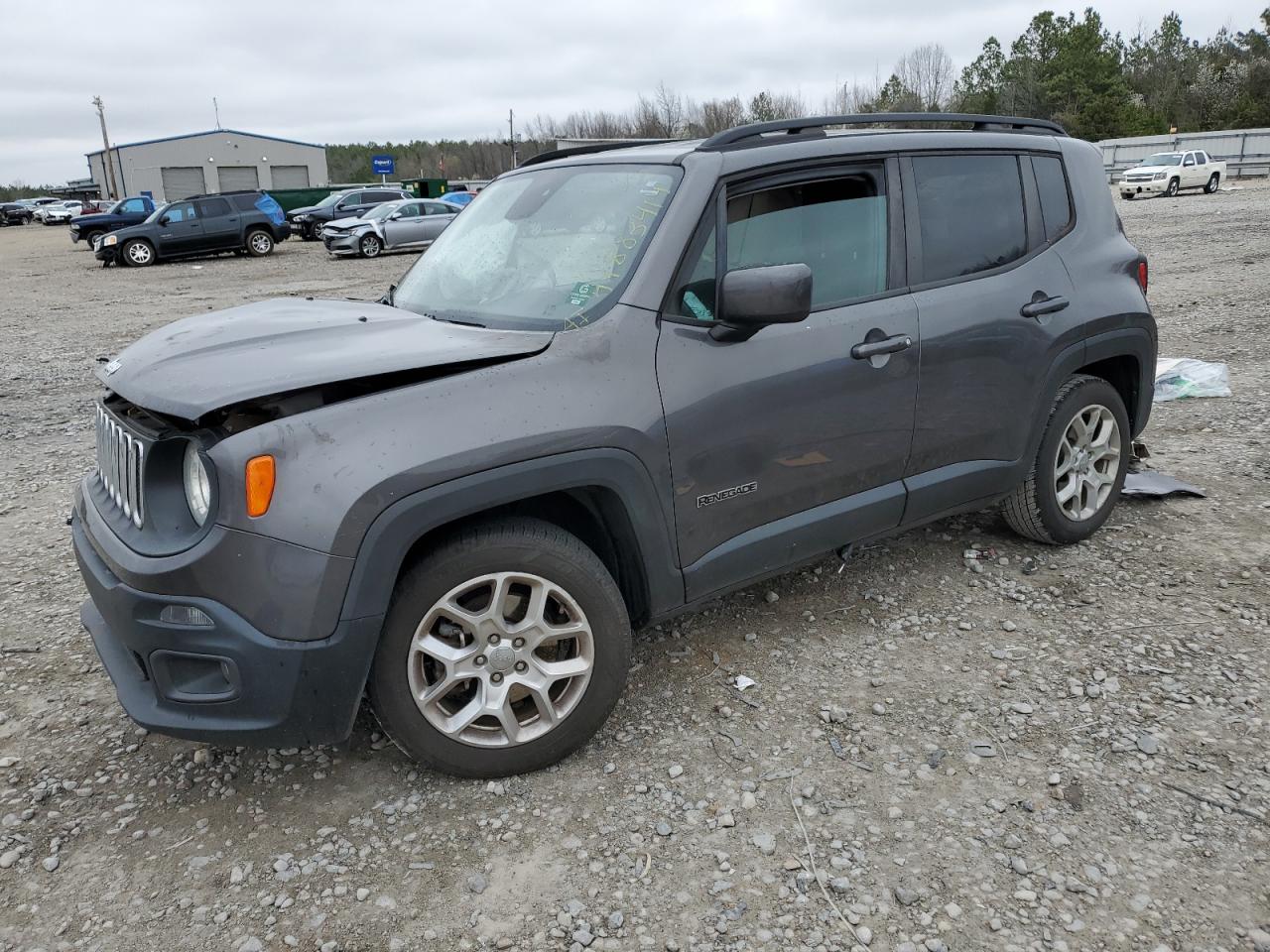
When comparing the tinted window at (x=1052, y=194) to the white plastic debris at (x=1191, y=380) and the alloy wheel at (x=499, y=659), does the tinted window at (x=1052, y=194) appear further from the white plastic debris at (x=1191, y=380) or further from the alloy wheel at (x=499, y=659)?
the white plastic debris at (x=1191, y=380)

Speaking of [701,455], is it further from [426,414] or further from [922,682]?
[922,682]

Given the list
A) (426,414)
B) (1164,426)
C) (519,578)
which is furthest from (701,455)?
(1164,426)

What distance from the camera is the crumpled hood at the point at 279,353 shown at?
2549mm

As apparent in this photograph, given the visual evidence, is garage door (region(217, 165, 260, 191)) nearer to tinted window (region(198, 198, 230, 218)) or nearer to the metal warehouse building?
the metal warehouse building

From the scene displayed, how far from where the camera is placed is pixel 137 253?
23812mm

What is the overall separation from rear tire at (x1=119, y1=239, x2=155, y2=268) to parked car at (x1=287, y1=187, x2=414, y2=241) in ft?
20.6

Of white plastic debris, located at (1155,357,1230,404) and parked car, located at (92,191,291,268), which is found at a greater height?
parked car, located at (92,191,291,268)

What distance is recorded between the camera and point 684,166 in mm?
3227

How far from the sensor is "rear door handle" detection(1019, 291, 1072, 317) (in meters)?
3.91

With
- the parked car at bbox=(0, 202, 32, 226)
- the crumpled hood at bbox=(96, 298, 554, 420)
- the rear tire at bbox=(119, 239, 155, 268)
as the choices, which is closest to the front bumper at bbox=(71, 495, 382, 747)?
the crumpled hood at bbox=(96, 298, 554, 420)

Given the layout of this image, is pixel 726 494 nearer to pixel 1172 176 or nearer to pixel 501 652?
pixel 501 652

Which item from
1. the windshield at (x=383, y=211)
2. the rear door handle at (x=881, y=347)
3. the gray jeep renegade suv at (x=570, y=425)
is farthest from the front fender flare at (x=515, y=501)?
the windshield at (x=383, y=211)

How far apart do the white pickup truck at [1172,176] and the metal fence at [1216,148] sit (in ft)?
23.6

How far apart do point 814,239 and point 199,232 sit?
24.4 m
